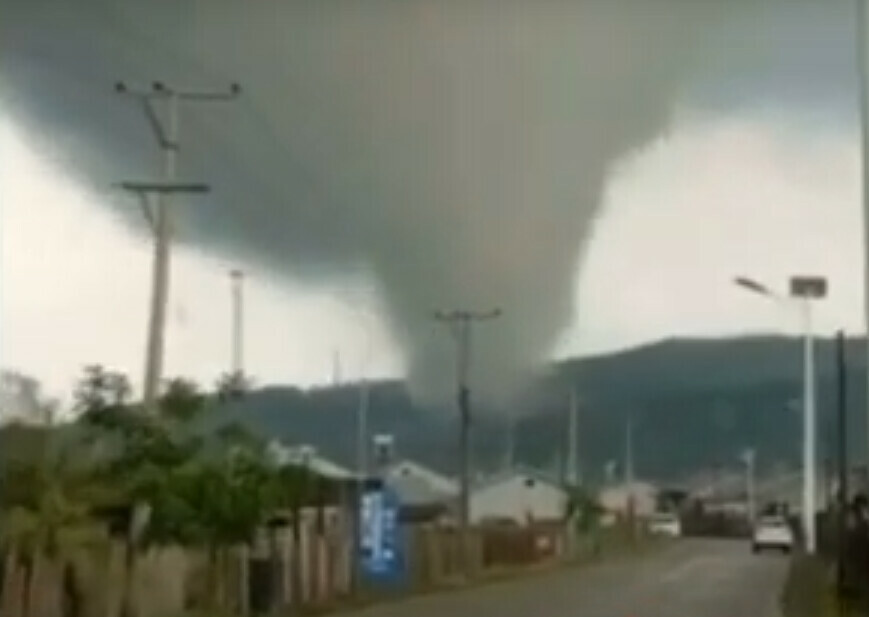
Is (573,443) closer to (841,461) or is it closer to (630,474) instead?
(630,474)

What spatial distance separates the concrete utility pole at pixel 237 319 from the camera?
1617mm

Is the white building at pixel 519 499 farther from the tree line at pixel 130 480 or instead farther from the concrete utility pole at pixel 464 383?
the tree line at pixel 130 480

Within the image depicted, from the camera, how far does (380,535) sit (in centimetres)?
159

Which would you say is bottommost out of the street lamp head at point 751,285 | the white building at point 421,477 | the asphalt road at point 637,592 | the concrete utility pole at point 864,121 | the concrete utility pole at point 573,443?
the asphalt road at point 637,592

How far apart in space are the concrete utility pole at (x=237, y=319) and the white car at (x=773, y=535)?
0.60m

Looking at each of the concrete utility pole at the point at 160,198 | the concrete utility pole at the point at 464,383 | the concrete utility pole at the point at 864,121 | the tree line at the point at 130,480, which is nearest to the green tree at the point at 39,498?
the tree line at the point at 130,480

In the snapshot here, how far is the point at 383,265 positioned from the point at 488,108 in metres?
0.22

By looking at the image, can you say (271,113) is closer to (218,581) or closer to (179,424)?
(179,424)

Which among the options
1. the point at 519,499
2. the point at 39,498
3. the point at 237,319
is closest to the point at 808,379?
the point at 519,499

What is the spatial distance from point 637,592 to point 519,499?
0.16m

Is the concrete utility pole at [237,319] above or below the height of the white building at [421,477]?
above

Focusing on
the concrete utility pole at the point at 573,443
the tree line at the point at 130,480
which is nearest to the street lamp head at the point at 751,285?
the concrete utility pole at the point at 573,443

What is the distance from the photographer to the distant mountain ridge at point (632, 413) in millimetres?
1563

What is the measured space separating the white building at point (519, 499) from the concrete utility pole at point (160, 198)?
39 centimetres
